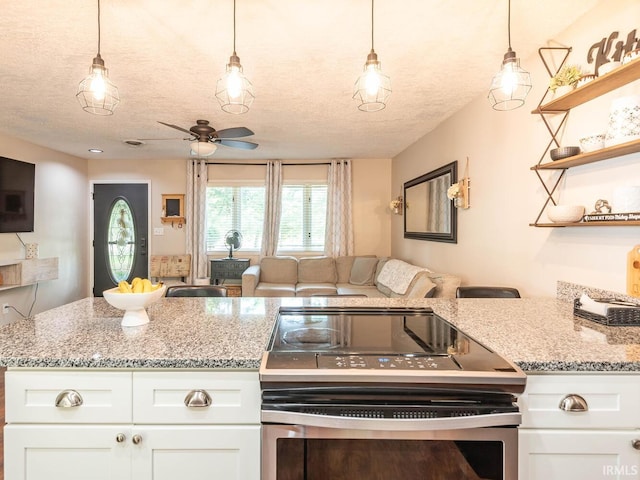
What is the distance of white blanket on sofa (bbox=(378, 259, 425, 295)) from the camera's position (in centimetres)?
363

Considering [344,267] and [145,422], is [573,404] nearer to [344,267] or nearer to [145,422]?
[145,422]

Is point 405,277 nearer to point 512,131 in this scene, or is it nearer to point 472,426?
point 512,131

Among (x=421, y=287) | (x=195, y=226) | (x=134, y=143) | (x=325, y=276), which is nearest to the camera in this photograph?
(x=421, y=287)

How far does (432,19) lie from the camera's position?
191 centimetres

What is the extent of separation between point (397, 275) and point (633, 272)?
8.20ft

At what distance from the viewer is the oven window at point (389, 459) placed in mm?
984

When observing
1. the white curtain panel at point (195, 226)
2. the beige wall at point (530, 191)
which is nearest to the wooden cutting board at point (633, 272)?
the beige wall at point (530, 191)

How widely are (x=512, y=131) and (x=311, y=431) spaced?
2.37 meters

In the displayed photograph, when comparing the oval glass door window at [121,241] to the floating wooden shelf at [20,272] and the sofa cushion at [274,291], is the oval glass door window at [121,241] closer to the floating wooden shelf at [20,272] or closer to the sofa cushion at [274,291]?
the floating wooden shelf at [20,272]

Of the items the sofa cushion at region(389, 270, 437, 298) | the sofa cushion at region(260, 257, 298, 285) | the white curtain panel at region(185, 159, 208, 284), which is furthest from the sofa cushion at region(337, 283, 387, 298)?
the white curtain panel at region(185, 159, 208, 284)

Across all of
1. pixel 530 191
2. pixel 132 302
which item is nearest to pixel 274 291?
pixel 530 191

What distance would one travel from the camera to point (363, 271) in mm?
5137

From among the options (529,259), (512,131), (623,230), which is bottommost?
(529,259)

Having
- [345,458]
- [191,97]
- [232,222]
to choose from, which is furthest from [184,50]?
[232,222]
